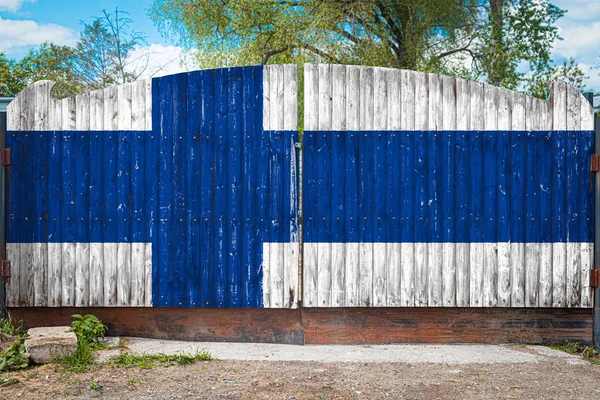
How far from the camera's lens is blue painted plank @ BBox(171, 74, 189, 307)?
20.4ft

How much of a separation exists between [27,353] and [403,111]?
4066 millimetres

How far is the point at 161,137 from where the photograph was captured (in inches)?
245

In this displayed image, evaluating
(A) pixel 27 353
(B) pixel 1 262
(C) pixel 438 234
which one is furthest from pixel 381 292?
(B) pixel 1 262

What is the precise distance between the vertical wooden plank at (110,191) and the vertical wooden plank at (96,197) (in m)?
0.03

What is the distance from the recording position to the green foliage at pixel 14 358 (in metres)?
5.39

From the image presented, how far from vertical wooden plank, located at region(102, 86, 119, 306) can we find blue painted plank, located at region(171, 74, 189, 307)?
0.58 metres

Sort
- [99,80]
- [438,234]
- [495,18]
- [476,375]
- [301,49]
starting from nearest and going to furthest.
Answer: [476,375]
[438,234]
[301,49]
[495,18]
[99,80]

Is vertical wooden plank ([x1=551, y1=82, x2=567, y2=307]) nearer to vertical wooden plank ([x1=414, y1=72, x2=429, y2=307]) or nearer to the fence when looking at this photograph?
the fence

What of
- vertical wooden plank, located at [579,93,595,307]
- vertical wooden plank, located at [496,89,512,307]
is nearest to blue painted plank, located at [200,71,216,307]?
vertical wooden plank, located at [496,89,512,307]

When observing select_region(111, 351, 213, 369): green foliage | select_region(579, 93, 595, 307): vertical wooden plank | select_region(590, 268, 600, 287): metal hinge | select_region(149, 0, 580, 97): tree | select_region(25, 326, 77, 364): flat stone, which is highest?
select_region(149, 0, 580, 97): tree

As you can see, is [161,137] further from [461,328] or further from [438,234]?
[461,328]

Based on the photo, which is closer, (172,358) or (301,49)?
(172,358)

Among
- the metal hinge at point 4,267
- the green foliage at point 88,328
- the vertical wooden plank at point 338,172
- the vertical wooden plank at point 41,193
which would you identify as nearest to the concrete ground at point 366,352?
the green foliage at point 88,328

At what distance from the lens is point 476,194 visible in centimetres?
619
